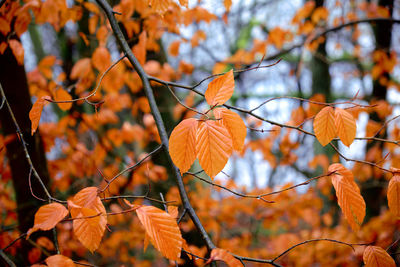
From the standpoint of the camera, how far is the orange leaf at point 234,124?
827mm

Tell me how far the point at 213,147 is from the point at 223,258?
0.33 meters

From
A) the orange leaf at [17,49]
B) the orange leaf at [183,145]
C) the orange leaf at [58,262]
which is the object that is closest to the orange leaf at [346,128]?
the orange leaf at [183,145]

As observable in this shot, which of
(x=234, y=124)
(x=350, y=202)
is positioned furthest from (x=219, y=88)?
(x=350, y=202)

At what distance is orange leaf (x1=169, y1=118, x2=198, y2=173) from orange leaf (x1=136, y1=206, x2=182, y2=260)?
0.53ft

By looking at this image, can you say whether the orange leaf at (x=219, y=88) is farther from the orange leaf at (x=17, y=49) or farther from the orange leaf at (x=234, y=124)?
the orange leaf at (x=17, y=49)

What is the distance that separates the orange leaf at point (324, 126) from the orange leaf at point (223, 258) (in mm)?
527

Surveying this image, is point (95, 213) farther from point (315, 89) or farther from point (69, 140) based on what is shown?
point (315, 89)

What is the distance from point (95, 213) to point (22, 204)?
4.29 ft

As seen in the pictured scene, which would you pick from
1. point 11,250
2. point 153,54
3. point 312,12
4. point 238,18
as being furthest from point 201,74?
point 11,250

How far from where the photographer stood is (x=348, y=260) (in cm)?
285

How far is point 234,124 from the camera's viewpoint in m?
0.84

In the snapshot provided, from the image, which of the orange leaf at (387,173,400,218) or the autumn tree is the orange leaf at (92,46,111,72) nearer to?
the autumn tree

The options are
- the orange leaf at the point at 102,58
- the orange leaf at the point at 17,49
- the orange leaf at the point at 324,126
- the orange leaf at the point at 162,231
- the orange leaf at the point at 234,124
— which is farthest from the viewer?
the orange leaf at the point at 102,58

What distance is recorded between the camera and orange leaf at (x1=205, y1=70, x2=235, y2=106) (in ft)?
2.68
